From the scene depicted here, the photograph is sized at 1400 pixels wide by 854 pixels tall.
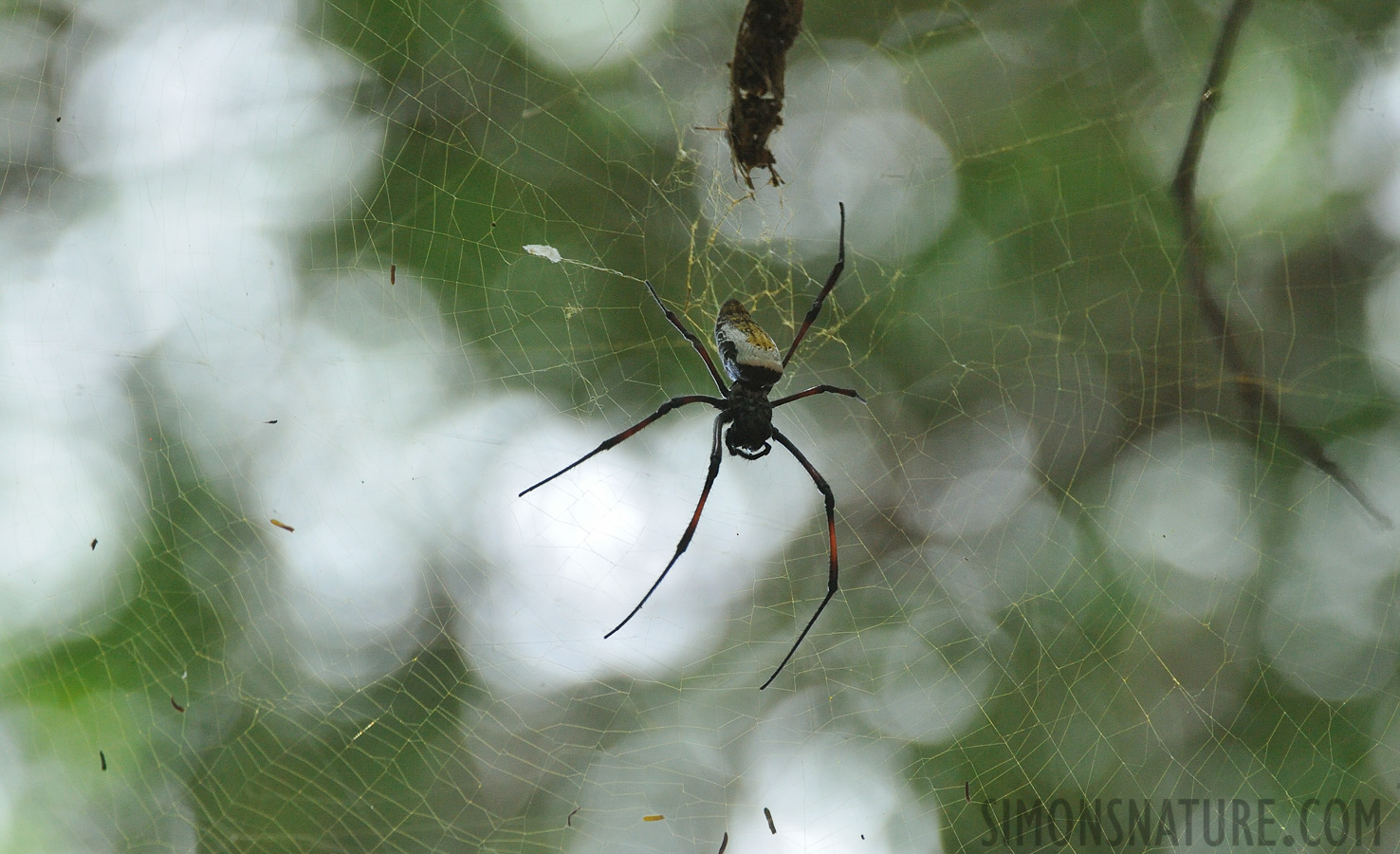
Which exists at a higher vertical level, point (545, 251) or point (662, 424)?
point (545, 251)

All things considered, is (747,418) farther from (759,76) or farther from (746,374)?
(759,76)

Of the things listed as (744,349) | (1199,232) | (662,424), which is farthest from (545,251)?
(1199,232)

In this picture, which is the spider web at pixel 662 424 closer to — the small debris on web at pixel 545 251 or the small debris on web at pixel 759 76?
the small debris on web at pixel 545 251

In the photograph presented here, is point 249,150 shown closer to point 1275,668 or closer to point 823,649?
point 823,649

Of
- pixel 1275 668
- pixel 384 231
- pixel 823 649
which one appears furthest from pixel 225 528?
pixel 1275 668

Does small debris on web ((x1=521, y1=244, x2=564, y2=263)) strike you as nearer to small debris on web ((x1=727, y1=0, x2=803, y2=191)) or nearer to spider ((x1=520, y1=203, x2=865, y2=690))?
spider ((x1=520, y1=203, x2=865, y2=690))

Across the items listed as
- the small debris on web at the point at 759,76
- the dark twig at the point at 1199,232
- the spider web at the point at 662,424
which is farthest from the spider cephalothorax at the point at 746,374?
the dark twig at the point at 1199,232

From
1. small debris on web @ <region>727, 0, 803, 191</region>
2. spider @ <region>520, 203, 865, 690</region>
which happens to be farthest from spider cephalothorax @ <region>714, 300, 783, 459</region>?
small debris on web @ <region>727, 0, 803, 191</region>
